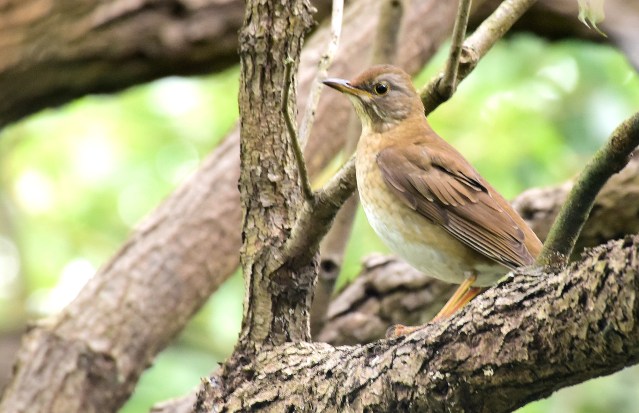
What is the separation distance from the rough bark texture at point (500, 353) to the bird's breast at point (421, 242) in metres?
0.95

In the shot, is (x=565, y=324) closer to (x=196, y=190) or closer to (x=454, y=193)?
(x=454, y=193)

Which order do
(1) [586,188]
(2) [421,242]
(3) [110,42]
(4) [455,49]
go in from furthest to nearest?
(3) [110,42] < (2) [421,242] < (4) [455,49] < (1) [586,188]

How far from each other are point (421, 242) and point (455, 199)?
0.34 meters

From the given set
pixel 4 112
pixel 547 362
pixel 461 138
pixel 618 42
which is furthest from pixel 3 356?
pixel 547 362

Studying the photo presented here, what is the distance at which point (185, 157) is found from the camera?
1018 cm

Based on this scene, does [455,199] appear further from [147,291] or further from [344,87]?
[147,291]

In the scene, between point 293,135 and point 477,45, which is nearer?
point 293,135

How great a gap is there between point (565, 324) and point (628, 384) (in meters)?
5.66

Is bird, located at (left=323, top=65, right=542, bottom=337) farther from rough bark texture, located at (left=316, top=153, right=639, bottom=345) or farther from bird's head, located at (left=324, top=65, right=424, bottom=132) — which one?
rough bark texture, located at (left=316, top=153, right=639, bottom=345)

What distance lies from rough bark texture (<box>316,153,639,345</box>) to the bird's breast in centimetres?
178

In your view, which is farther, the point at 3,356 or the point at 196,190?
the point at 3,356

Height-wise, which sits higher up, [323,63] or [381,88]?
[381,88]

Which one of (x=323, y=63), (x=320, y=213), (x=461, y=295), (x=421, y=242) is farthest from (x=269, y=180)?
(x=461, y=295)

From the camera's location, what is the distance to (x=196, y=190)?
7.21 meters
